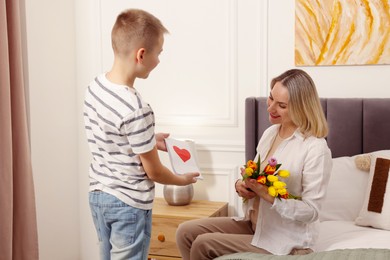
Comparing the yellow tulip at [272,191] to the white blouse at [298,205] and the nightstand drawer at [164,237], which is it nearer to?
the white blouse at [298,205]

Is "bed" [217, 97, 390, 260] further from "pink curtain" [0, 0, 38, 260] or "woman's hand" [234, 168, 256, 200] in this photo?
"pink curtain" [0, 0, 38, 260]

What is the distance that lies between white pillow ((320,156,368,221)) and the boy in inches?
50.0

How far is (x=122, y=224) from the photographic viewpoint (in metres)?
2.54

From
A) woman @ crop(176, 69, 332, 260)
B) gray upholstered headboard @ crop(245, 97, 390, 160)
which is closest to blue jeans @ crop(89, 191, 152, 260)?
woman @ crop(176, 69, 332, 260)

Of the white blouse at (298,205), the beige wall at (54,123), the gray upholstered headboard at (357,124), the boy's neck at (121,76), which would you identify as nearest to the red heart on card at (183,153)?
the white blouse at (298,205)

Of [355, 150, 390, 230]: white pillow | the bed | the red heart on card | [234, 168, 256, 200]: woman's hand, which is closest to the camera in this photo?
[234, 168, 256, 200]: woman's hand

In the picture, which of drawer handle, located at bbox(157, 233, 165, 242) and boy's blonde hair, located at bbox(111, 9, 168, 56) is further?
drawer handle, located at bbox(157, 233, 165, 242)

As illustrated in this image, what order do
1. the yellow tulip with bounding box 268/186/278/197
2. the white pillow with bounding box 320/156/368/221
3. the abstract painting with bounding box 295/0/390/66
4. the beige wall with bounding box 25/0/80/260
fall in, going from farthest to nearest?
the beige wall with bounding box 25/0/80/260, the abstract painting with bounding box 295/0/390/66, the white pillow with bounding box 320/156/368/221, the yellow tulip with bounding box 268/186/278/197

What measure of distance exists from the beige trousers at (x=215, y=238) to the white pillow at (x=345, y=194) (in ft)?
2.08

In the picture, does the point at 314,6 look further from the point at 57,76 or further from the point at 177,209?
the point at 57,76

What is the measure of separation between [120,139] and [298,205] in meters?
0.88

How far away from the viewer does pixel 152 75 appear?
173 inches

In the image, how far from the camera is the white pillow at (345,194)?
343 cm

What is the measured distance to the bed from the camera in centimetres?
311
